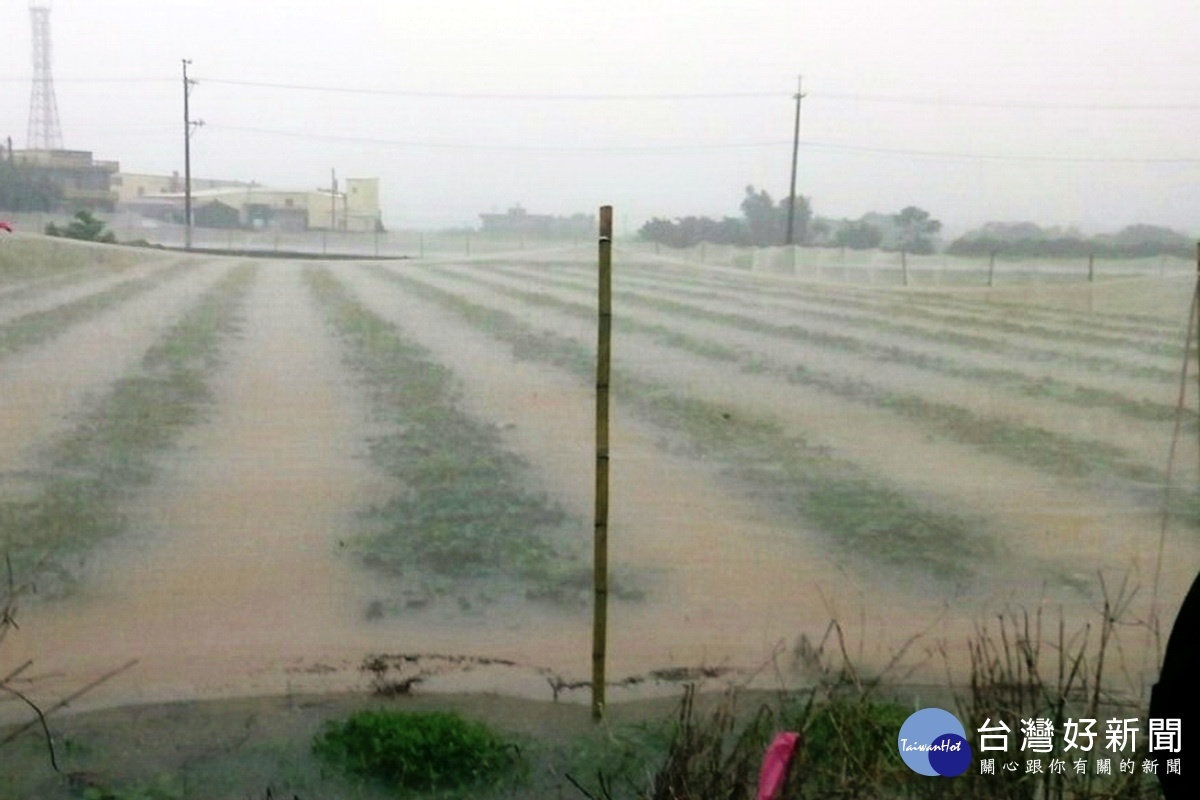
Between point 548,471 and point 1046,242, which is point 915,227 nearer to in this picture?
point 1046,242

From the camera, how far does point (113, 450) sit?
4.59m

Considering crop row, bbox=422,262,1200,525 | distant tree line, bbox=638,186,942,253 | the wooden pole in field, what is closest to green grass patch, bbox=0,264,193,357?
crop row, bbox=422,262,1200,525

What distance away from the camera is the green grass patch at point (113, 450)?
4461mm

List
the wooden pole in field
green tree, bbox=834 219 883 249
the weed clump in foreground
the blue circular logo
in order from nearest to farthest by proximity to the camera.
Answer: the blue circular logo < the weed clump in foreground < the wooden pole in field < green tree, bbox=834 219 883 249

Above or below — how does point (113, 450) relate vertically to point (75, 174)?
below

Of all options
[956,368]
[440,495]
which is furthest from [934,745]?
[440,495]

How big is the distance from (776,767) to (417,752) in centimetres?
118

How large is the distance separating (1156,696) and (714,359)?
7.28 feet

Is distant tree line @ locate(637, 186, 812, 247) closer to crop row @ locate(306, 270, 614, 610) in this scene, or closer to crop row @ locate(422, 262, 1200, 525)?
crop row @ locate(422, 262, 1200, 525)

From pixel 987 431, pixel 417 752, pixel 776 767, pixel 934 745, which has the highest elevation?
pixel 987 431

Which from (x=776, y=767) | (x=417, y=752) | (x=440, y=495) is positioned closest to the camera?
(x=776, y=767)

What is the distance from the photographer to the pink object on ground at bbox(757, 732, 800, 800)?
3.21m

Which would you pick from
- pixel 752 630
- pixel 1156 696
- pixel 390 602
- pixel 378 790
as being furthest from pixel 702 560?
pixel 1156 696

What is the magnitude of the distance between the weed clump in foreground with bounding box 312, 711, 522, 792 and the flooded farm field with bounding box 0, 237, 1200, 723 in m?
0.40
